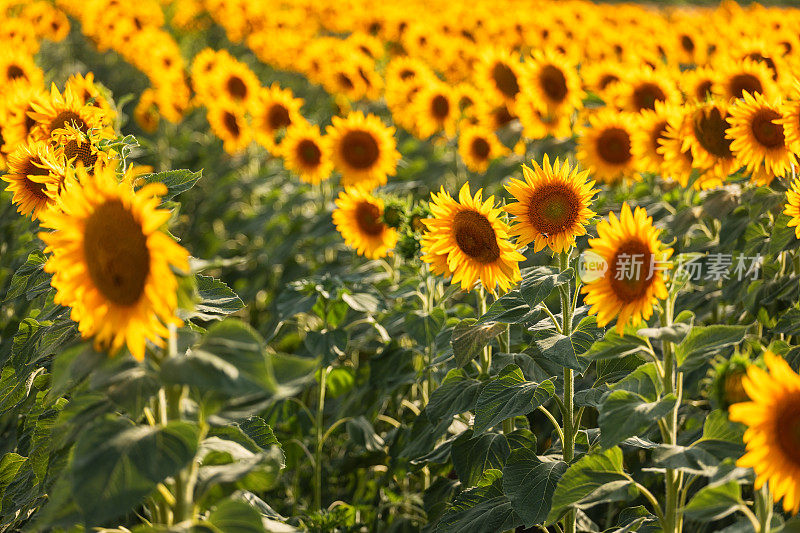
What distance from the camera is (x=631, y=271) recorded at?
1.83 metres

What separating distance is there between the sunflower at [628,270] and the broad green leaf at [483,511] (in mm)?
633

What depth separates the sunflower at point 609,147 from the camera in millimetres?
3793

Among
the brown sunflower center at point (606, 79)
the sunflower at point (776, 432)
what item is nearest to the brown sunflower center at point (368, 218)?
the sunflower at point (776, 432)

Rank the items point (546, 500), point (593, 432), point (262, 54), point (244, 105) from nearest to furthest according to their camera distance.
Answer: point (546, 500)
point (593, 432)
point (244, 105)
point (262, 54)

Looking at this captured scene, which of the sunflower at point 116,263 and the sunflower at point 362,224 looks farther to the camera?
the sunflower at point 362,224

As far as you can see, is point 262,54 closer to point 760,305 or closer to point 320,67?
point 320,67

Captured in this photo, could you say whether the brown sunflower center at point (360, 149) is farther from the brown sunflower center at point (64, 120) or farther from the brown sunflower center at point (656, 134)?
the brown sunflower center at point (64, 120)

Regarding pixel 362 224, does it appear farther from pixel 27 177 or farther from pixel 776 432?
pixel 776 432

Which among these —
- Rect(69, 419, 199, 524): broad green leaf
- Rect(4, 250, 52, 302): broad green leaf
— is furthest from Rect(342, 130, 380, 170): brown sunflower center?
Rect(69, 419, 199, 524): broad green leaf

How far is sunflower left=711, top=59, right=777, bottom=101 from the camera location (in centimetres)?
339

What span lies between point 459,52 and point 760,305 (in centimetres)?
449

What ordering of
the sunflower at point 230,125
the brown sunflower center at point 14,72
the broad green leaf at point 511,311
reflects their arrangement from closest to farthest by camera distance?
the broad green leaf at point 511,311 → the brown sunflower center at point 14,72 → the sunflower at point 230,125

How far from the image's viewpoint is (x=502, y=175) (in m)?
4.85

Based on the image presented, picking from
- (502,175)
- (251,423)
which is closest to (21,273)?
(251,423)
